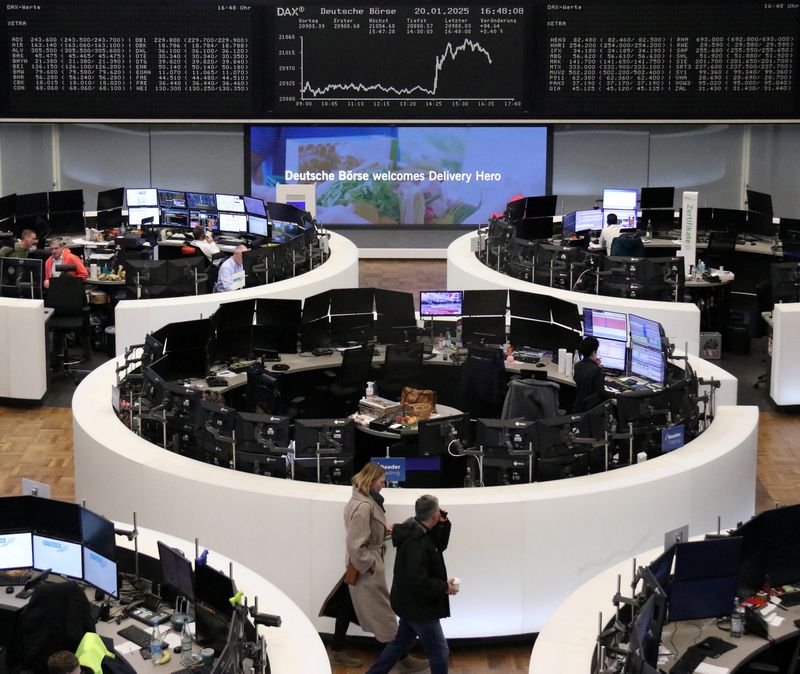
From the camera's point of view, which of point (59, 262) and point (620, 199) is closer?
point (59, 262)

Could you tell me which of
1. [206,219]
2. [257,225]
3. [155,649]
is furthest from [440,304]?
[206,219]

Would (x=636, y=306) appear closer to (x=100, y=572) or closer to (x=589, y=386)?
(x=589, y=386)

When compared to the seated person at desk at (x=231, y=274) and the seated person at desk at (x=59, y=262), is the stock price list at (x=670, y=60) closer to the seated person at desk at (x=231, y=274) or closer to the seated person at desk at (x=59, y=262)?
the seated person at desk at (x=231, y=274)

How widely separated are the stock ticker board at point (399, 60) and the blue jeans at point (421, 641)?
35.8 feet

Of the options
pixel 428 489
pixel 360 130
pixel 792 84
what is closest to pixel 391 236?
pixel 360 130

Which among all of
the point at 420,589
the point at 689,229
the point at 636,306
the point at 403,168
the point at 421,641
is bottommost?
the point at 421,641

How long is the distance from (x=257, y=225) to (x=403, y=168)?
3.20 meters

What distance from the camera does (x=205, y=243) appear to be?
14.5 m

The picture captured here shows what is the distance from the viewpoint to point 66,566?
256 inches

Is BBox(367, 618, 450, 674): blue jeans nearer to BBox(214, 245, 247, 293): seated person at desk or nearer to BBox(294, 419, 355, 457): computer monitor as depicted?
BBox(294, 419, 355, 457): computer monitor

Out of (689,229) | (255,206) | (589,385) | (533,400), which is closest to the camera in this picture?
(533,400)

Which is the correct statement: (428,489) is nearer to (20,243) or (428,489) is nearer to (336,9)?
(20,243)

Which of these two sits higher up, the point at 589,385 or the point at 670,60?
the point at 670,60

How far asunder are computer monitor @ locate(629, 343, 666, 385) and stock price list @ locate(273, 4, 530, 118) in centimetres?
728
